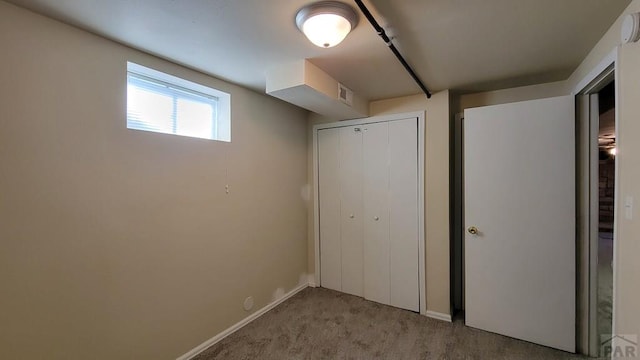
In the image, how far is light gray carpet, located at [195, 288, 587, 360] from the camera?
2219 mm

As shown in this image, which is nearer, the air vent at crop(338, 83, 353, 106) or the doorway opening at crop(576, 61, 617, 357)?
the doorway opening at crop(576, 61, 617, 357)

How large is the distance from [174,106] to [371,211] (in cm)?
223

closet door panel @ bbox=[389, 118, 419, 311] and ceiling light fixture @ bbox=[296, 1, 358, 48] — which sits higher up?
ceiling light fixture @ bbox=[296, 1, 358, 48]

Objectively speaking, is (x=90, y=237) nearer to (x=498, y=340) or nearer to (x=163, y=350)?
(x=163, y=350)

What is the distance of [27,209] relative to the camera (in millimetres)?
1457

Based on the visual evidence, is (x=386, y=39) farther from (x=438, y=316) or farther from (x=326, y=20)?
(x=438, y=316)

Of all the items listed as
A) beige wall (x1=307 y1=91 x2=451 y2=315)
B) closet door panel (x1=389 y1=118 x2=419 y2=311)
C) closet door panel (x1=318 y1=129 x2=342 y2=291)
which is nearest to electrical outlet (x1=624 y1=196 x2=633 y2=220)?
beige wall (x1=307 y1=91 x2=451 y2=315)

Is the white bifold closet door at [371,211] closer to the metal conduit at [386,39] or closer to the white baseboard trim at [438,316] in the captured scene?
the white baseboard trim at [438,316]

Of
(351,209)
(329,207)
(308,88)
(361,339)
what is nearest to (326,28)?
(308,88)

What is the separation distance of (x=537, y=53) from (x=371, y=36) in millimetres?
1253

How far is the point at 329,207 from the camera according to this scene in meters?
3.46

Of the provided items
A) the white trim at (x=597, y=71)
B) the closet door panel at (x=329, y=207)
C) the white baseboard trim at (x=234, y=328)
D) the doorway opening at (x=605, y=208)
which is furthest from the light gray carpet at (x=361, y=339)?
the white trim at (x=597, y=71)

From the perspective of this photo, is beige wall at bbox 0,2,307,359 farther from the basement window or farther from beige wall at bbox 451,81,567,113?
beige wall at bbox 451,81,567,113

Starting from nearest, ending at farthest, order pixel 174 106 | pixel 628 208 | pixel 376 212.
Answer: pixel 628 208 → pixel 174 106 → pixel 376 212
